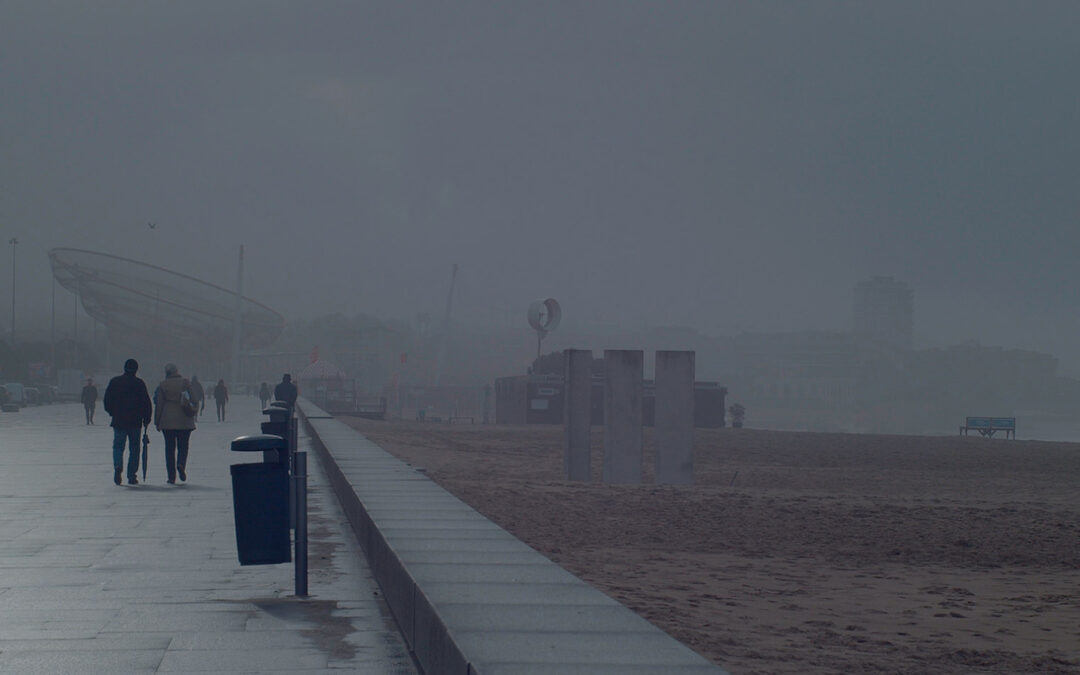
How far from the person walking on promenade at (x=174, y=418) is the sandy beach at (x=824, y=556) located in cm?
409

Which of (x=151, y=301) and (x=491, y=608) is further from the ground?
(x=151, y=301)

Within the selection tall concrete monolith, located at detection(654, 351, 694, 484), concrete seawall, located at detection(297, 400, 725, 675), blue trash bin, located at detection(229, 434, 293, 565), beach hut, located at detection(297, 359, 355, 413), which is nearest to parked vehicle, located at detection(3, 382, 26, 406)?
beach hut, located at detection(297, 359, 355, 413)

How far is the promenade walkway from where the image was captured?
21.5ft

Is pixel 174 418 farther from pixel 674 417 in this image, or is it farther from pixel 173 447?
pixel 674 417

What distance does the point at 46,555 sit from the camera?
10.2 meters

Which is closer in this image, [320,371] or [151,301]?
[320,371]

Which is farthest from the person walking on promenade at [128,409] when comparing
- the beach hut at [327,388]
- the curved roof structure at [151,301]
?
the curved roof structure at [151,301]

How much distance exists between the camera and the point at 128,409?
664 inches

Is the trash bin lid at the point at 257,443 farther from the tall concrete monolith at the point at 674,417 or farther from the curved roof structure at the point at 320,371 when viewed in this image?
the curved roof structure at the point at 320,371

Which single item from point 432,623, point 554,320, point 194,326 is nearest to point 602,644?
point 432,623

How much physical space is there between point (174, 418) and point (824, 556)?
872 cm

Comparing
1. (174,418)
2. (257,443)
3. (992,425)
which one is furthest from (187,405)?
(992,425)

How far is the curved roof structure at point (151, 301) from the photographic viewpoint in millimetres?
98625

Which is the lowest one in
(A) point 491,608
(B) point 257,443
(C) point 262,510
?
(A) point 491,608
